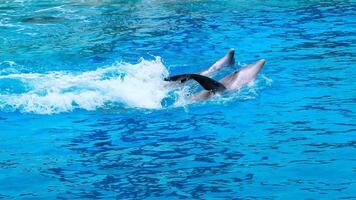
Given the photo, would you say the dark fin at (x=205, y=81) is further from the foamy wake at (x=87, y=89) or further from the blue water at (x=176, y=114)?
the foamy wake at (x=87, y=89)

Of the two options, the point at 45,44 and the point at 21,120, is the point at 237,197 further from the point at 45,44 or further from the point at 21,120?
the point at 45,44

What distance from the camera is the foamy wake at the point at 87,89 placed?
31.2 feet

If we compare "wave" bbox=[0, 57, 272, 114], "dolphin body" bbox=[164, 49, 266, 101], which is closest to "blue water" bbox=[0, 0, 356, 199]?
"wave" bbox=[0, 57, 272, 114]

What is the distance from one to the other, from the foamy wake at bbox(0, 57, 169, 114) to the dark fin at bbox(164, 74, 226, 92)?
573 millimetres

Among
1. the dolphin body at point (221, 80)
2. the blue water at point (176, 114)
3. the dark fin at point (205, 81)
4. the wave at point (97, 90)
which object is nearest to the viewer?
the blue water at point (176, 114)

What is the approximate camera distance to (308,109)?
8656mm

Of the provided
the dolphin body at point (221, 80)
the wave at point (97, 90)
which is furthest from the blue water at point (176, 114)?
the dolphin body at point (221, 80)

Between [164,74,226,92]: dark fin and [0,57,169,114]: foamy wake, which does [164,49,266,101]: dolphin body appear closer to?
[164,74,226,92]: dark fin

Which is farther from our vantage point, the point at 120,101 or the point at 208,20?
the point at 208,20

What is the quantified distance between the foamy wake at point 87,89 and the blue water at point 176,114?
0.03 metres

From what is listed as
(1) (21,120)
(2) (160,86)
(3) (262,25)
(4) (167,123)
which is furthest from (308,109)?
(3) (262,25)

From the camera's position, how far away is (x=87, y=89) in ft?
34.1

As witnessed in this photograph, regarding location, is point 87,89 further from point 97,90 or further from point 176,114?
point 176,114

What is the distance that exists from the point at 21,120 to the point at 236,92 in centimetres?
316
